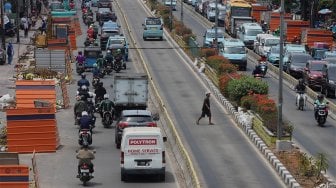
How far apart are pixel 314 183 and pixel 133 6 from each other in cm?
8684

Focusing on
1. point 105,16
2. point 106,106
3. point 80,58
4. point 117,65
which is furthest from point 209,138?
point 105,16

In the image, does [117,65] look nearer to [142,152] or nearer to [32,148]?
[32,148]

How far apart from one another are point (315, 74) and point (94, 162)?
2278cm

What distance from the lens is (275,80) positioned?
5969 cm

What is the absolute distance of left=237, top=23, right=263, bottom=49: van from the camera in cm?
7775

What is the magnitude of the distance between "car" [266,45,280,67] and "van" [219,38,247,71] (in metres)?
1.94

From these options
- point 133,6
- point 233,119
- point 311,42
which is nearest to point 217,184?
point 233,119

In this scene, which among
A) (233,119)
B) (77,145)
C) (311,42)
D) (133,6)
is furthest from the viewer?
(133,6)

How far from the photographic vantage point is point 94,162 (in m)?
34.8

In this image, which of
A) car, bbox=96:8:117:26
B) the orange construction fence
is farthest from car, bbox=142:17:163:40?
Result: the orange construction fence

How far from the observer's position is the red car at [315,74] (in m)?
53.7

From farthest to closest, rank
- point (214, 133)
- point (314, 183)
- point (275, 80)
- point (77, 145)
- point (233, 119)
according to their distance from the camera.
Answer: point (275, 80) < point (233, 119) < point (214, 133) < point (77, 145) < point (314, 183)

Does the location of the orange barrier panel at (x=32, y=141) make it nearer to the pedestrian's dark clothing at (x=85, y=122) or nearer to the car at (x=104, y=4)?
the pedestrian's dark clothing at (x=85, y=122)

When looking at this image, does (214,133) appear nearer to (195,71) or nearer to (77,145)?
→ (77,145)
